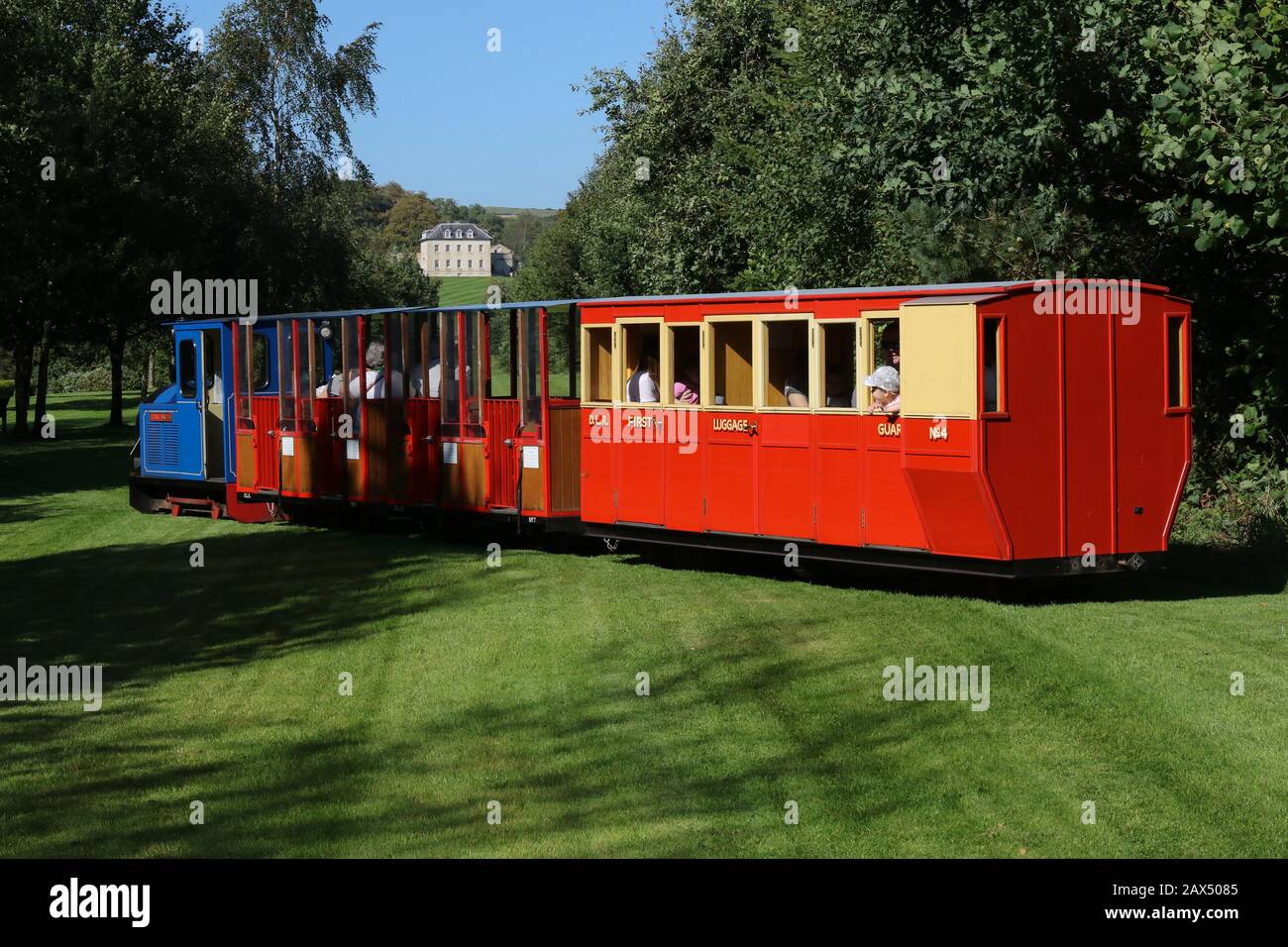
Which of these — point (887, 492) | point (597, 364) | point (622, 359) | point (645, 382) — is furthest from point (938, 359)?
point (597, 364)

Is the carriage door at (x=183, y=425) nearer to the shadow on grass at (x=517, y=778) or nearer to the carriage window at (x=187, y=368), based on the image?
the carriage window at (x=187, y=368)

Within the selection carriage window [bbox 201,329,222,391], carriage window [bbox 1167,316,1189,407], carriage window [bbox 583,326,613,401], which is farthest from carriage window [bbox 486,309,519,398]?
carriage window [bbox 1167,316,1189,407]

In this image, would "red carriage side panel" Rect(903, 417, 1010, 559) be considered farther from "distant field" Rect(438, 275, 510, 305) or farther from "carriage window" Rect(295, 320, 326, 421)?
"distant field" Rect(438, 275, 510, 305)

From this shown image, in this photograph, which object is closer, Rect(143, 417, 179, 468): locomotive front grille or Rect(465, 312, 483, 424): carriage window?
Rect(465, 312, 483, 424): carriage window

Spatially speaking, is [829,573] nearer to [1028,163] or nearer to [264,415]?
[1028,163]

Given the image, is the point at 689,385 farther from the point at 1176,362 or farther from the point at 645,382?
the point at 1176,362

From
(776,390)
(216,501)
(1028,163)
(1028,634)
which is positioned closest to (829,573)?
(776,390)

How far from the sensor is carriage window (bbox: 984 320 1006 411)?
14117 millimetres

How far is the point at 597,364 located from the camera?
18750 mm

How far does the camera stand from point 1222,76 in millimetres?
16156

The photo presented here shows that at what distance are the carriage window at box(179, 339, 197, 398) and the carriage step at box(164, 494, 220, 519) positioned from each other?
1.71 metres

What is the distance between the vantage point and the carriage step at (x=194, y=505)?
2573cm

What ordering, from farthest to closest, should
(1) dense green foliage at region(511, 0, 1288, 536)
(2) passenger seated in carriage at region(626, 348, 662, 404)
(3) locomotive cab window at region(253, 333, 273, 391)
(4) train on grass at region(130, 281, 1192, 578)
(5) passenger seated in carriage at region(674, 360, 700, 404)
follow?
1. (3) locomotive cab window at region(253, 333, 273, 391)
2. (2) passenger seated in carriage at region(626, 348, 662, 404)
3. (5) passenger seated in carriage at region(674, 360, 700, 404)
4. (1) dense green foliage at region(511, 0, 1288, 536)
5. (4) train on grass at region(130, 281, 1192, 578)

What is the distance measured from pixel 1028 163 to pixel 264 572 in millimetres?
10269
